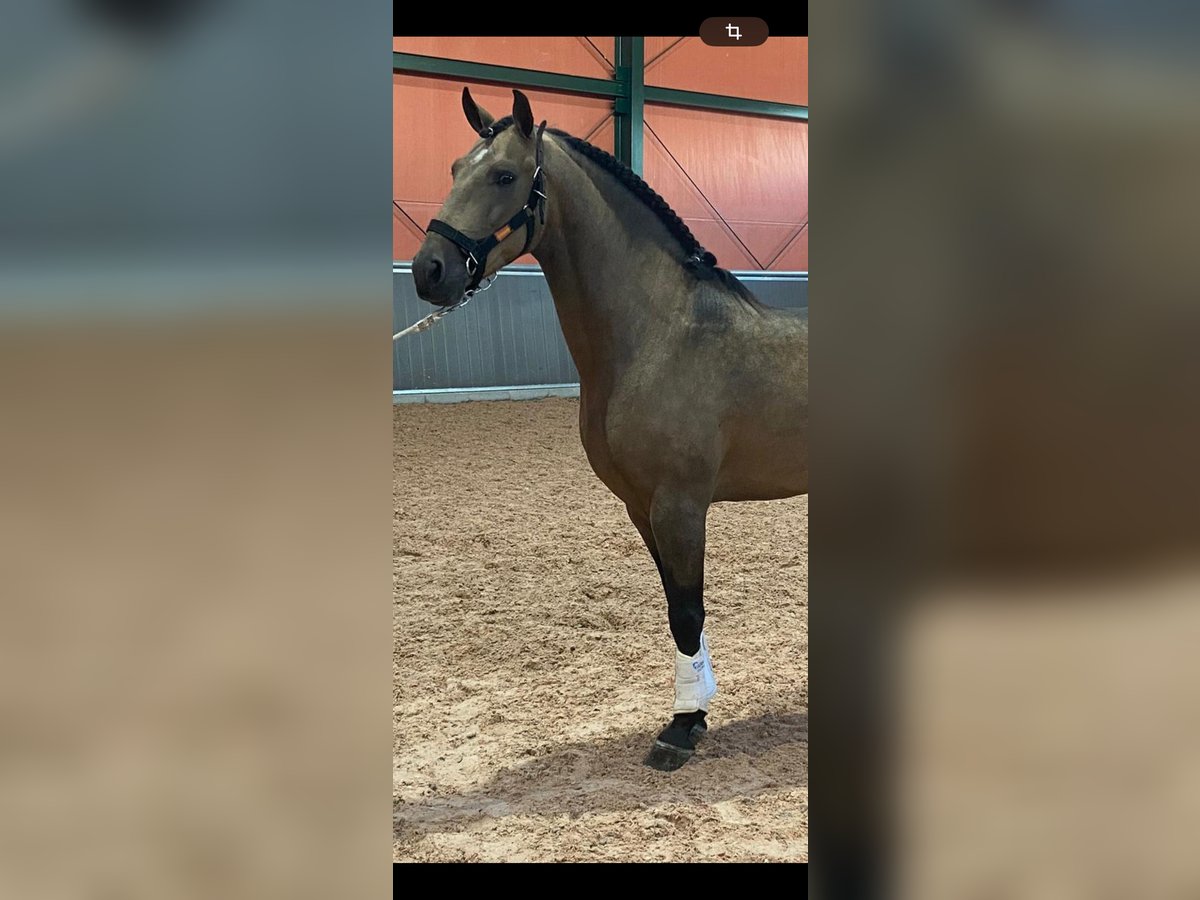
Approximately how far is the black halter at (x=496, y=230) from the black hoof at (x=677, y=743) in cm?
125

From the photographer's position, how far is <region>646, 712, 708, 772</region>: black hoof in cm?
263

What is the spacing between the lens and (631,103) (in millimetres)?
9492

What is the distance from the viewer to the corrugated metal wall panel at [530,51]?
8367mm

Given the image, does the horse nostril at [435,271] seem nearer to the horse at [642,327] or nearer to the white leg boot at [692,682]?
the horse at [642,327]

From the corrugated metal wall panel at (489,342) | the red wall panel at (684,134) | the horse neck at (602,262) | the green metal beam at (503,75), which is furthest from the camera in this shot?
the red wall panel at (684,134)

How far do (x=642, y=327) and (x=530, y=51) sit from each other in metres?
7.33
